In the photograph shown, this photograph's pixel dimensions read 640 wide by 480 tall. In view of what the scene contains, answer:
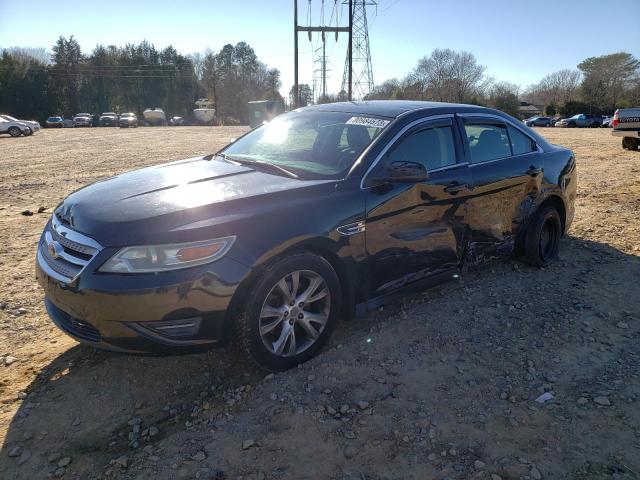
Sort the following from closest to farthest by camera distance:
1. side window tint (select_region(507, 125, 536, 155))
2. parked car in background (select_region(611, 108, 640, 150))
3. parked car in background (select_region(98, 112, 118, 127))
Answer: side window tint (select_region(507, 125, 536, 155)), parked car in background (select_region(611, 108, 640, 150)), parked car in background (select_region(98, 112, 118, 127))

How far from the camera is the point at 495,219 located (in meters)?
4.41

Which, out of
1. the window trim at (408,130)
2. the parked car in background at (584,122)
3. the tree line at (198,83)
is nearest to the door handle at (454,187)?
the window trim at (408,130)

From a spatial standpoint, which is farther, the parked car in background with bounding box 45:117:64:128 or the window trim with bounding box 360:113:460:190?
the parked car in background with bounding box 45:117:64:128

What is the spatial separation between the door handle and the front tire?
4.22 ft

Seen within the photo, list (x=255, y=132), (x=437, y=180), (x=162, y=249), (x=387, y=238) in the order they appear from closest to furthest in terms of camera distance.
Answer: (x=162, y=249) < (x=387, y=238) < (x=437, y=180) < (x=255, y=132)

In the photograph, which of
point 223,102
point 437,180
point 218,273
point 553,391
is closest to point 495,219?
point 437,180

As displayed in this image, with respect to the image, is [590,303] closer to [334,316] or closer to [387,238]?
[387,238]

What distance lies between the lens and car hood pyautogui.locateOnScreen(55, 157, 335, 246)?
108 inches

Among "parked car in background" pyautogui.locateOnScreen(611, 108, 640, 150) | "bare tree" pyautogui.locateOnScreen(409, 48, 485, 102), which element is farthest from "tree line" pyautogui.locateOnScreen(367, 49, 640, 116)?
"parked car in background" pyautogui.locateOnScreen(611, 108, 640, 150)

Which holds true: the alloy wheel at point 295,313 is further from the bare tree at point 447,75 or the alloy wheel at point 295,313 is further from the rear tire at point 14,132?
the bare tree at point 447,75

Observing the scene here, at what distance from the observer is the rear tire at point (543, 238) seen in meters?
4.92

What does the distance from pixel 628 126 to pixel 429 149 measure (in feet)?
51.7

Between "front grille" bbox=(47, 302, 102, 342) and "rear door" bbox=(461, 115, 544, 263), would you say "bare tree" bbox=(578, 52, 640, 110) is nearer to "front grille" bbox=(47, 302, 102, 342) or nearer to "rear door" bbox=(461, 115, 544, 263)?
"rear door" bbox=(461, 115, 544, 263)

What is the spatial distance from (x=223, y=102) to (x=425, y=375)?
303 ft
